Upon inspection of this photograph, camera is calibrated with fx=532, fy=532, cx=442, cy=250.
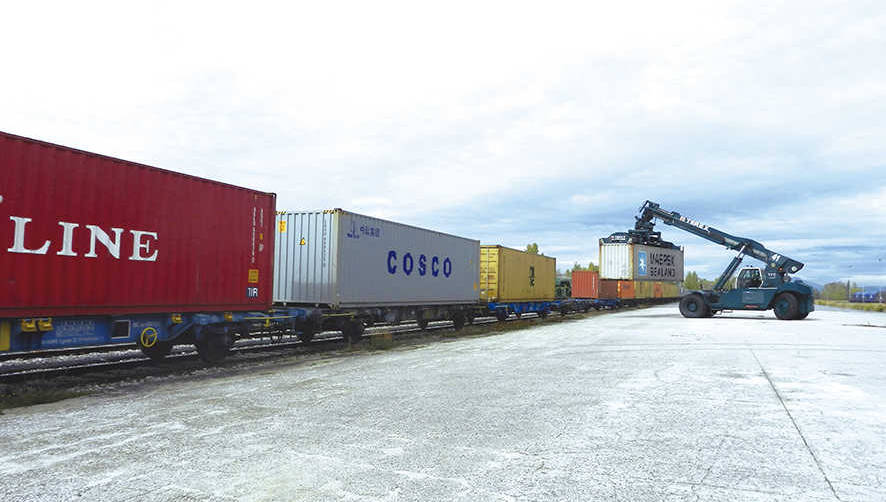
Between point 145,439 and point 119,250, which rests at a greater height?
point 119,250

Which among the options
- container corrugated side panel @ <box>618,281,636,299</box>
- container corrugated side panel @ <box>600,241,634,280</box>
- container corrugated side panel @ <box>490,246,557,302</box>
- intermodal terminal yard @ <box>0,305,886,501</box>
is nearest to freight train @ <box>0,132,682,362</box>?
intermodal terminal yard @ <box>0,305,886,501</box>

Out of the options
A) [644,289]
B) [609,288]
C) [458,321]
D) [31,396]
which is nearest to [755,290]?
[609,288]

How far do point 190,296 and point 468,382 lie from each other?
5805 mm

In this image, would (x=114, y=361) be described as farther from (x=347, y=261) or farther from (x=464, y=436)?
(x=464, y=436)

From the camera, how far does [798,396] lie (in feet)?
25.6

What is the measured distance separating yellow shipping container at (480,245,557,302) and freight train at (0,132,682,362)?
20.8ft

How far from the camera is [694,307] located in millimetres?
27844

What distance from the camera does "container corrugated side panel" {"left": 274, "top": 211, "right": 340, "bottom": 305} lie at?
14.4 meters

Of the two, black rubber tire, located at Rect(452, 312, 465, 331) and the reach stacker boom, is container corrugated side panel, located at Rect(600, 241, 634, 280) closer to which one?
the reach stacker boom

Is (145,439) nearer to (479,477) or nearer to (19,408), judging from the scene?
(19,408)

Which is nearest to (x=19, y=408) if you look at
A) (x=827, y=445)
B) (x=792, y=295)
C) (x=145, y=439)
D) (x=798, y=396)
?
(x=145, y=439)

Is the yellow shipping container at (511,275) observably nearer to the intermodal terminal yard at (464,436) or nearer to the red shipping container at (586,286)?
the red shipping container at (586,286)

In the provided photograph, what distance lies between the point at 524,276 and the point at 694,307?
9308 millimetres

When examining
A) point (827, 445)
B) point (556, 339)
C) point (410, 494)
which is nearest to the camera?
point (410, 494)
